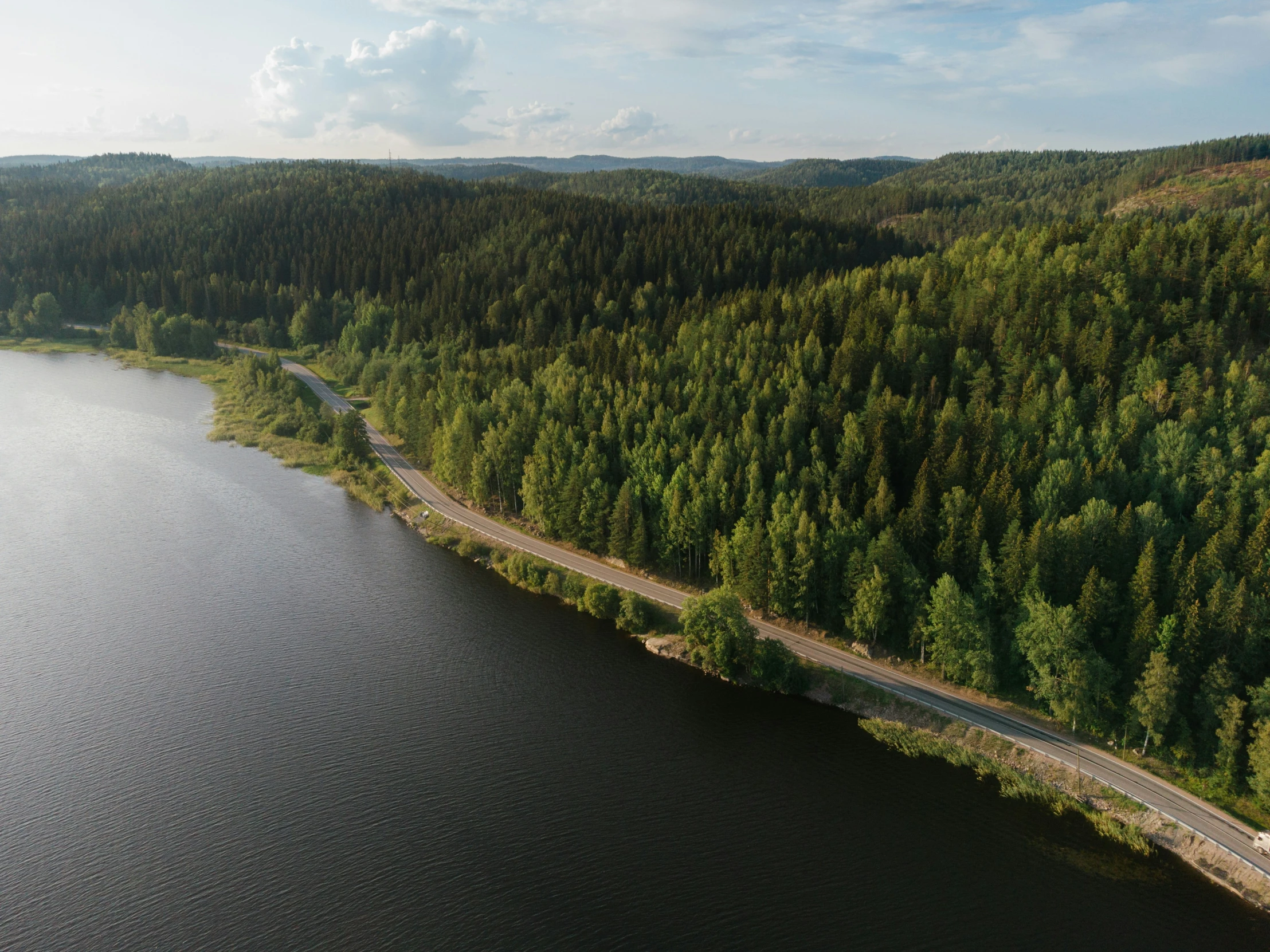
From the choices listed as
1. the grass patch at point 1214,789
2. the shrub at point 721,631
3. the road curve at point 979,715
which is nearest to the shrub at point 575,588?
the road curve at point 979,715

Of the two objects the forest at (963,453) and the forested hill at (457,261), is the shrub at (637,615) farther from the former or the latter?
the forested hill at (457,261)

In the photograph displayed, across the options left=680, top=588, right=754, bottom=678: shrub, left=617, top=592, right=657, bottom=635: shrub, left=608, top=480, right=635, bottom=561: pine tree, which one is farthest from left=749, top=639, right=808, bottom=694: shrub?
left=608, top=480, right=635, bottom=561: pine tree

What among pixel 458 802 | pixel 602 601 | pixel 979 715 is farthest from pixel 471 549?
pixel 979 715

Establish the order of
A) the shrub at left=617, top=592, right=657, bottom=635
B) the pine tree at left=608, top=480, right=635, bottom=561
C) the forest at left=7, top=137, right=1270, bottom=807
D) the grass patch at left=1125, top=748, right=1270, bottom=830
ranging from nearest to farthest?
1. the grass patch at left=1125, top=748, right=1270, bottom=830
2. the forest at left=7, top=137, right=1270, bottom=807
3. the shrub at left=617, top=592, right=657, bottom=635
4. the pine tree at left=608, top=480, right=635, bottom=561

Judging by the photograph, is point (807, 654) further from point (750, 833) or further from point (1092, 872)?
point (1092, 872)

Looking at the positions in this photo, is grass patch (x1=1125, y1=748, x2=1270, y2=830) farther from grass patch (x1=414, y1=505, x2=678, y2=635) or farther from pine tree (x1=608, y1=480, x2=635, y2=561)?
pine tree (x1=608, y1=480, x2=635, y2=561)

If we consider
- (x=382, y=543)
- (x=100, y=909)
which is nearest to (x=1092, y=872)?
(x=100, y=909)
